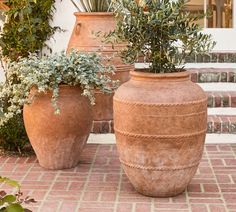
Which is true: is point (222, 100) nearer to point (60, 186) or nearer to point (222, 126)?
point (222, 126)

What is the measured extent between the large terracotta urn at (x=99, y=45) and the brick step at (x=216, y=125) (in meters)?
0.01

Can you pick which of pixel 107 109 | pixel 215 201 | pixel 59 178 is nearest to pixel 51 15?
pixel 107 109

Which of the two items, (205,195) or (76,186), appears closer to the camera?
(205,195)

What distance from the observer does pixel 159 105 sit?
3.63 m

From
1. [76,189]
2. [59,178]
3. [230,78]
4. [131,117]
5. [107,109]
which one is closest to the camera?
[131,117]

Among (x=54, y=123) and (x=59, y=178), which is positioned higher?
(x=54, y=123)

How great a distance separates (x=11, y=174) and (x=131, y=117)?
1.31 meters

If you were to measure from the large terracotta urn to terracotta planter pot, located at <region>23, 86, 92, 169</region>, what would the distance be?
0.74 metres

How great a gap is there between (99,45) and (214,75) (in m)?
1.29

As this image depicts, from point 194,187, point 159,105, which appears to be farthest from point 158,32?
point 194,187

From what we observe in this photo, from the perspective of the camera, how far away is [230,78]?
5.79m

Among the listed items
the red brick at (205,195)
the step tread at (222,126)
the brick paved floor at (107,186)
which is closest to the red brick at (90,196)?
the brick paved floor at (107,186)

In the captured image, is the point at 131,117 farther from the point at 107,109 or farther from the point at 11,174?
the point at 107,109

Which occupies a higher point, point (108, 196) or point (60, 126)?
point (60, 126)
